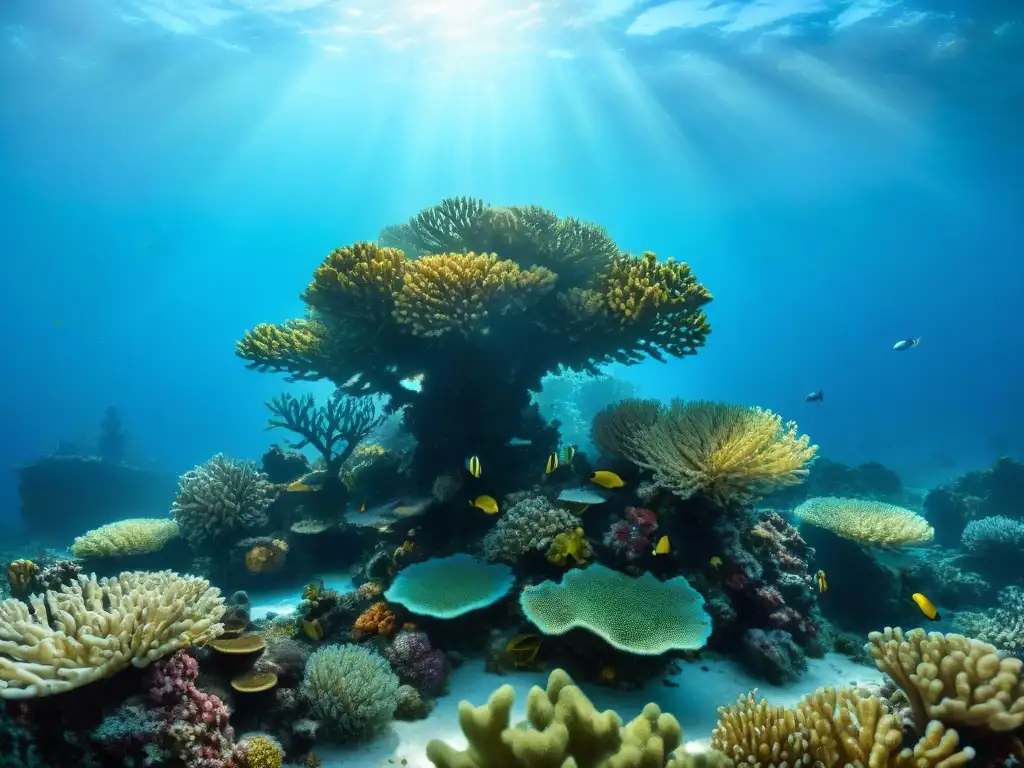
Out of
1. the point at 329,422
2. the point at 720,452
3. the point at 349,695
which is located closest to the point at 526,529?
the point at 720,452

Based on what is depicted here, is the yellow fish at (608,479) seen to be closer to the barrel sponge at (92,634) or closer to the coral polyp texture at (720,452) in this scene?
the coral polyp texture at (720,452)

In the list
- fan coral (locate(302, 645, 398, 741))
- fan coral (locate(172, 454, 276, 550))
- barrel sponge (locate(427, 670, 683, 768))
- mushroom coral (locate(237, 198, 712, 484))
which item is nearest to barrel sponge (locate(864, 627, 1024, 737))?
barrel sponge (locate(427, 670, 683, 768))

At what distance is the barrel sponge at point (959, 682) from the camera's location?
2559 mm

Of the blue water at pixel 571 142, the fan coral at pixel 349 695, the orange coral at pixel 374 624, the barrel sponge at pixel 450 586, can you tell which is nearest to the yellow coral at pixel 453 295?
the barrel sponge at pixel 450 586

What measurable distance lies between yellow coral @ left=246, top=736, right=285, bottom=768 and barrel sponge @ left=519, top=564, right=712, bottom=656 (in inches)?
88.9

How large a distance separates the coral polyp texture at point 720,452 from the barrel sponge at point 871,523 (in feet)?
7.98

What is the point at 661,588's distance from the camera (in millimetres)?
5230

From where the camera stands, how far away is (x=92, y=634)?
3205mm

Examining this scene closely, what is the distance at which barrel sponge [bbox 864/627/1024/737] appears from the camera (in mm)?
2559

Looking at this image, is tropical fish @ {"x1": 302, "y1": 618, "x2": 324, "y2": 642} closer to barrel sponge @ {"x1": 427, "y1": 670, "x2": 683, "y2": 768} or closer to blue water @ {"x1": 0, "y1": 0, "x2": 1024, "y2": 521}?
barrel sponge @ {"x1": 427, "y1": 670, "x2": 683, "y2": 768}

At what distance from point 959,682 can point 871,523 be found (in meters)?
5.56

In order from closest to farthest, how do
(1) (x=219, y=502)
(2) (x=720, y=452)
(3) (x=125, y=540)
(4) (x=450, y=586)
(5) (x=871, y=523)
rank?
(2) (x=720, y=452), (4) (x=450, y=586), (5) (x=871, y=523), (1) (x=219, y=502), (3) (x=125, y=540)

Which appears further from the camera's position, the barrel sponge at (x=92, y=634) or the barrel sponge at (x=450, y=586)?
the barrel sponge at (x=450, y=586)

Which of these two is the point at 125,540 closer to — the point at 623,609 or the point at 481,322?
the point at 481,322
